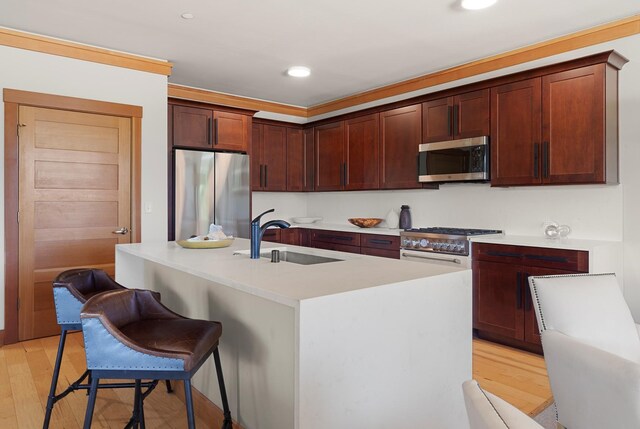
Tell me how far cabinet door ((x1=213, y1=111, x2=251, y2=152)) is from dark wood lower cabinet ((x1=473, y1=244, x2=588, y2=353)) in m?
2.77

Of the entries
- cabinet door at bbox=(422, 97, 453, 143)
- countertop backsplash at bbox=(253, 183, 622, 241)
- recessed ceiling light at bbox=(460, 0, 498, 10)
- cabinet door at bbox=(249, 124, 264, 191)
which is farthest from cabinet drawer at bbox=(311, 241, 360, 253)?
recessed ceiling light at bbox=(460, 0, 498, 10)

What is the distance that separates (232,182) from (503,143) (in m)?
2.70

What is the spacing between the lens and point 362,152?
5000 mm

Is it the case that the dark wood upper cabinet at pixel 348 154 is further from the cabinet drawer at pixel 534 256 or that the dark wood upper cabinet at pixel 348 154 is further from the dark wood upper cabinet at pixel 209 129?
the cabinet drawer at pixel 534 256

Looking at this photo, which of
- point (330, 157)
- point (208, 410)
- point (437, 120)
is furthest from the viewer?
point (330, 157)

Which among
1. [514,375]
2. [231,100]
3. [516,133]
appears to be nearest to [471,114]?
[516,133]

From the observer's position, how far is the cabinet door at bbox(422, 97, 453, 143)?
161 inches

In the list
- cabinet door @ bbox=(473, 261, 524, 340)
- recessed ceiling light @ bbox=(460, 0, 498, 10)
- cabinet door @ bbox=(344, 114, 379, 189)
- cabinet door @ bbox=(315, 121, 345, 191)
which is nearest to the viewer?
recessed ceiling light @ bbox=(460, 0, 498, 10)

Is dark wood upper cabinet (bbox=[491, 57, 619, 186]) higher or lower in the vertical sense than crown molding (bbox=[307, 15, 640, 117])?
lower

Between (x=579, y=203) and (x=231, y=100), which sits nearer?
(x=579, y=203)

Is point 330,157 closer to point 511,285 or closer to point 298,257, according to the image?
point 511,285

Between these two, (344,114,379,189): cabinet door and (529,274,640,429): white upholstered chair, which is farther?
(344,114,379,189): cabinet door

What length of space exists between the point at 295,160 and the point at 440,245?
8.48ft

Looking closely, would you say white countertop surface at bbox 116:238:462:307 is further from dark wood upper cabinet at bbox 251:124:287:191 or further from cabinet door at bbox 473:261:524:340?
dark wood upper cabinet at bbox 251:124:287:191
